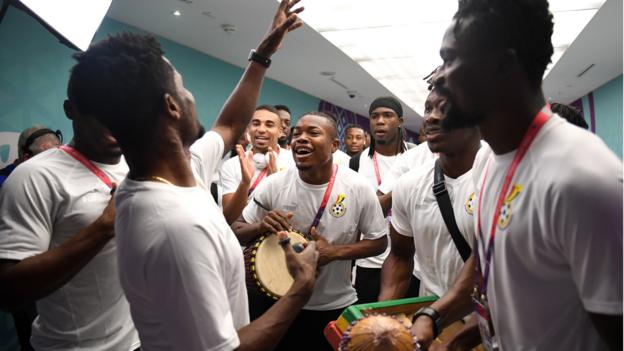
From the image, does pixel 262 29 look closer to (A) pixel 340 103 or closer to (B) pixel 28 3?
(B) pixel 28 3

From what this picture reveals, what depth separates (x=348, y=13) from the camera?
6500 mm

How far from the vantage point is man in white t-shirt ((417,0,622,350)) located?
3.12 feet

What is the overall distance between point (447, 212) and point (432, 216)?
100 millimetres

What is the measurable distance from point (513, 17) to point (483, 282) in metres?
0.74

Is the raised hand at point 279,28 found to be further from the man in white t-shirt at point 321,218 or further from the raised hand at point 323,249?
the raised hand at point 323,249

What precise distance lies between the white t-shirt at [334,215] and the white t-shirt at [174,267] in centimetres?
164

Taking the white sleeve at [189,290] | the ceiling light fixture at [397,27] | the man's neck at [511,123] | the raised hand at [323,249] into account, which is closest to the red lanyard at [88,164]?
the white sleeve at [189,290]

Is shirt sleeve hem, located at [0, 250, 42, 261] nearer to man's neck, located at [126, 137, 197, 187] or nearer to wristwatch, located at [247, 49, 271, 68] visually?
man's neck, located at [126, 137, 197, 187]

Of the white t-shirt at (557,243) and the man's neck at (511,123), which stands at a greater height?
the man's neck at (511,123)

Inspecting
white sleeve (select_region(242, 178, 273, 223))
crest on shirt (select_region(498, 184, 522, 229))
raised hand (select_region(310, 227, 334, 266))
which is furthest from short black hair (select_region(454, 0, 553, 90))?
white sleeve (select_region(242, 178, 273, 223))

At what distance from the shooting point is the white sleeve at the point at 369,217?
297cm

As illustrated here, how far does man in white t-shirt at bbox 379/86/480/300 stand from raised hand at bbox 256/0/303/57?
0.81 meters

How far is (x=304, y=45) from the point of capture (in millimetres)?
8016

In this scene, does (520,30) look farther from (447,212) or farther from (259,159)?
(259,159)
